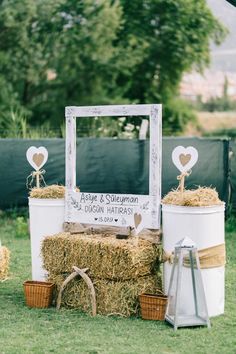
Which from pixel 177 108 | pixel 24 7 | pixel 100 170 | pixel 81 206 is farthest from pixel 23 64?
pixel 81 206

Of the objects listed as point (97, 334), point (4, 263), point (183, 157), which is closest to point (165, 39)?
point (4, 263)

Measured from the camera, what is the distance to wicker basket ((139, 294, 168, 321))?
642cm

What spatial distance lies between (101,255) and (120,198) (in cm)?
56

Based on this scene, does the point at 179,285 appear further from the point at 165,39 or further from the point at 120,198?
the point at 165,39

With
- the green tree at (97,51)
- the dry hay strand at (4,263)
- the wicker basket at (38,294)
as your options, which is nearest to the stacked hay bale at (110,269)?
the wicker basket at (38,294)

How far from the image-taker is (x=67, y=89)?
27.9 metres

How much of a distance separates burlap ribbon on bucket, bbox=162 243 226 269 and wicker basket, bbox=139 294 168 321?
33 centimetres

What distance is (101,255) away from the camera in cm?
670

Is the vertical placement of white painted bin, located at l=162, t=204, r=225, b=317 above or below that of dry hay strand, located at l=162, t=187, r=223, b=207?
below

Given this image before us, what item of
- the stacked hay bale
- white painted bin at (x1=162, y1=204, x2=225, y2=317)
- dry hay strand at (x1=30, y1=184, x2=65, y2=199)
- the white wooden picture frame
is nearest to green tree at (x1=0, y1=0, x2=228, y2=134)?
dry hay strand at (x1=30, y1=184, x2=65, y2=199)

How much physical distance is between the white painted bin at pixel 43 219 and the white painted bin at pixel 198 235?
121cm

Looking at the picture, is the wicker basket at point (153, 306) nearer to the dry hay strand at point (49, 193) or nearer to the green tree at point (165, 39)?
the dry hay strand at point (49, 193)

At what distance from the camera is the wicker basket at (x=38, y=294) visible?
695 centimetres

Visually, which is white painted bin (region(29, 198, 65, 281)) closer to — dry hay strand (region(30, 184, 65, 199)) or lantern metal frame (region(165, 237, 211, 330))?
dry hay strand (region(30, 184, 65, 199))
